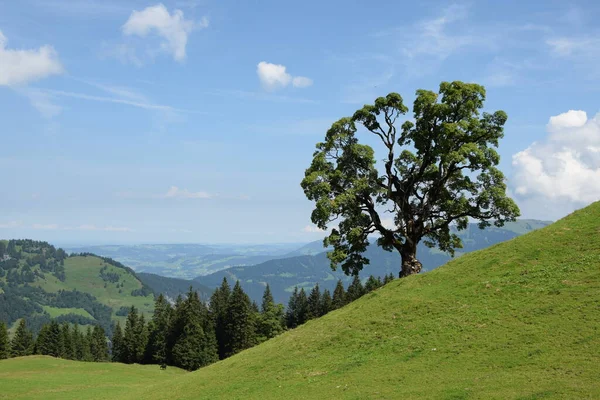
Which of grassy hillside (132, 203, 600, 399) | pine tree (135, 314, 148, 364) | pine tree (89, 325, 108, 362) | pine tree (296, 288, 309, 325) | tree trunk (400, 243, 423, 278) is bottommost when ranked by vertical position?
pine tree (89, 325, 108, 362)

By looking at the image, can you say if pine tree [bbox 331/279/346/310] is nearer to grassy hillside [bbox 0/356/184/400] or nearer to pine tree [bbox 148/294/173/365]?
pine tree [bbox 148/294/173/365]

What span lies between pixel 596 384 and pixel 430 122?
27.1 m

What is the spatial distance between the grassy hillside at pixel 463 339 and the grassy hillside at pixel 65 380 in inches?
297

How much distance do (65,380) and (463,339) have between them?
4259 centimetres

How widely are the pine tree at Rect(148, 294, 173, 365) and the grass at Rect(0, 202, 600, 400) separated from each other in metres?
80.6

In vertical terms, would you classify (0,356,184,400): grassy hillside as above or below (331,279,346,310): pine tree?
above

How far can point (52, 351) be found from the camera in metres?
134

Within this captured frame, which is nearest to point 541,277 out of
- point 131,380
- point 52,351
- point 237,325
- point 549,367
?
point 549,367

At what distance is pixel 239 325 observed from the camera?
109 m

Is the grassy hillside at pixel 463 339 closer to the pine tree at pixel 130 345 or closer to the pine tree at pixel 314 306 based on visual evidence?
the pine tree at pixel 314 306

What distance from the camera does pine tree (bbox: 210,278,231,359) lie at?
112500mm

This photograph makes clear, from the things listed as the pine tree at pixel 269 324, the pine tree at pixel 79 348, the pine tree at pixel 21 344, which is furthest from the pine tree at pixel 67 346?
the pine tree at pixel 269 324

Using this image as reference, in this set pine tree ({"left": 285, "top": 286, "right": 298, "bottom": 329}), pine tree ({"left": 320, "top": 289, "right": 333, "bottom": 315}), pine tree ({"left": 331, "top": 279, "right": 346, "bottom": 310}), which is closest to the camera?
pine tree ({"left": 331, "top": 279, "right": 346, "bottom": 310})

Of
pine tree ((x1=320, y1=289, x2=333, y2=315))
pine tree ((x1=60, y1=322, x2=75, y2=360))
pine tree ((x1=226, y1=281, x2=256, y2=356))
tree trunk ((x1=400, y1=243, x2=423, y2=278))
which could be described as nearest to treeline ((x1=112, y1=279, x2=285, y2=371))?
pine tree ((x1=226, y1=281, x2=256, y2=356))
